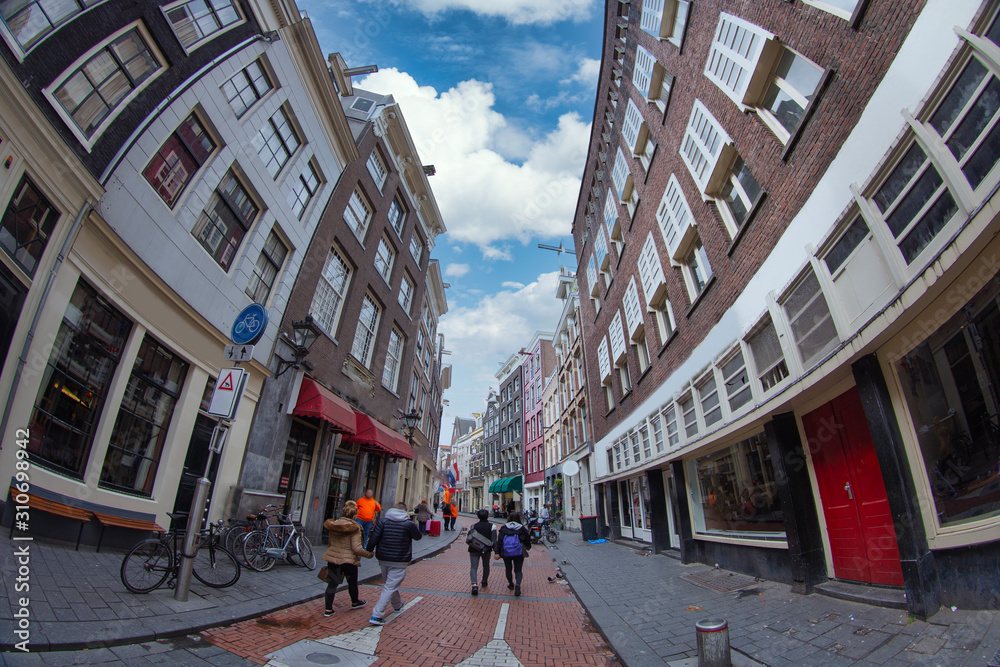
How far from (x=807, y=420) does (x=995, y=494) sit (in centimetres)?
320

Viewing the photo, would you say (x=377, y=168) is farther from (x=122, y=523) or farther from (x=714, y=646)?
(x=714, y=646)

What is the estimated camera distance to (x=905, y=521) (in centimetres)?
412

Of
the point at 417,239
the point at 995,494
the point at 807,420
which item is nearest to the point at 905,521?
the point at 995,494

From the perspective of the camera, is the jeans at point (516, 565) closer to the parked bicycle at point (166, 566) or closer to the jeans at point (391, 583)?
the jeans at point (391, 583)

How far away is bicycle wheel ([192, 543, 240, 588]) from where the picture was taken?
5629 mm

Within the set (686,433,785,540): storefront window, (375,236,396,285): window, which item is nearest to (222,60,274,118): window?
(375,236,396,285): window

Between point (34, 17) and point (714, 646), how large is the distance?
10461 millimetres

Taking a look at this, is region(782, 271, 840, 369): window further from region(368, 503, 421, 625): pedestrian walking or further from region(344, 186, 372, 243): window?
region(344, 186, 372, 243): window

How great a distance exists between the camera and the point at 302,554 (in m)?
8.01

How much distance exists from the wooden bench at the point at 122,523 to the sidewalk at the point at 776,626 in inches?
270

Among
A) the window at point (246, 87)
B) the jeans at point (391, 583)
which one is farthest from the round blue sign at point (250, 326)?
the window at point (246, 87)

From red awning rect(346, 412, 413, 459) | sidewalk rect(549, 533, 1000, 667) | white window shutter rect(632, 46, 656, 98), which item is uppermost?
white window shutter rect(632, 46, 656, 98)

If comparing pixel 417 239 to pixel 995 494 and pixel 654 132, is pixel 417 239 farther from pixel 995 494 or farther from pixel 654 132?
pixel 995 494

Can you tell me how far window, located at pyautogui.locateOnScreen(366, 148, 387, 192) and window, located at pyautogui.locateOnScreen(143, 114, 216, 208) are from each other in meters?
8.25
